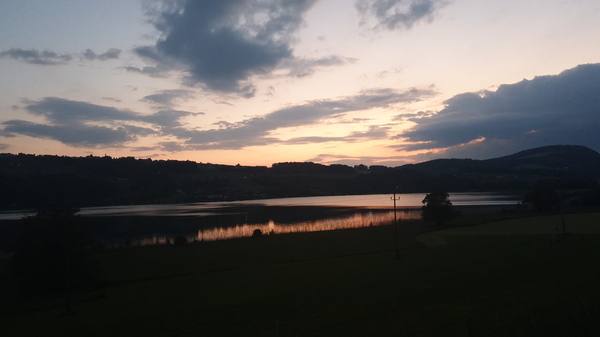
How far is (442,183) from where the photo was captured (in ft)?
467

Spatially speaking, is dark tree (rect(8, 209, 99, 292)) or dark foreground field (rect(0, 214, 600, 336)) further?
dark tree (rect(8, 209, 99, 292))

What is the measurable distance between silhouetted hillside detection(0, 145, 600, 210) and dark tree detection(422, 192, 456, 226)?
187 feet

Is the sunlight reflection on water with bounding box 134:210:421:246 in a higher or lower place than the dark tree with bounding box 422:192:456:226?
lower

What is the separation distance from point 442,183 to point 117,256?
129164mm

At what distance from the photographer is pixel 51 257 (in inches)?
936

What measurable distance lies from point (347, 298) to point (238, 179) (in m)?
144

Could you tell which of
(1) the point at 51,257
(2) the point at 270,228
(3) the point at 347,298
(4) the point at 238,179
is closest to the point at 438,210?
(2) the point at 270,228

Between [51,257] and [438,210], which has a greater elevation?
[438,210]

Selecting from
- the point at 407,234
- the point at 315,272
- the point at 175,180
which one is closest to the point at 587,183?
the point at 407,234

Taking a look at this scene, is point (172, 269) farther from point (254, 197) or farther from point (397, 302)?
point (254, 197)

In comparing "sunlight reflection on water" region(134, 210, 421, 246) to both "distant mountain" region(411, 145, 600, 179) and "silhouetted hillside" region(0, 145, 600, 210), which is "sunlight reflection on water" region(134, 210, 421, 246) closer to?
"silhouetted hillside" region(0, 145, 600, 210)

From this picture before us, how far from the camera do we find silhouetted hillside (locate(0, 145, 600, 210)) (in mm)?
83000

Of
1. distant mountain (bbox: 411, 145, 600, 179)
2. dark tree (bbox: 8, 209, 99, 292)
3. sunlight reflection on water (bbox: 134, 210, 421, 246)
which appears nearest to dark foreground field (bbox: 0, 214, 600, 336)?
dark tree (bbox: 8, 209, 99, 292)

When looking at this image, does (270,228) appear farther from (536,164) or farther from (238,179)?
(536,164)
